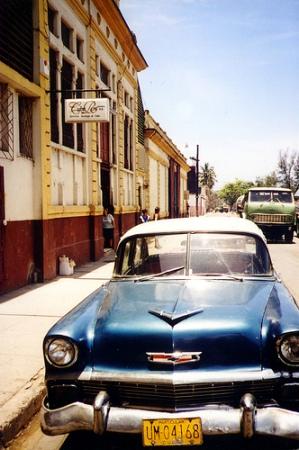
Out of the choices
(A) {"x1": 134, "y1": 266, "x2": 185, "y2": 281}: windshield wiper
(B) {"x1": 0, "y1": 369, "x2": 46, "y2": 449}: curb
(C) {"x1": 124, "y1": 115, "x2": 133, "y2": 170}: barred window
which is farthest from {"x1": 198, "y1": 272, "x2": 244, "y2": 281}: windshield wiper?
(C) {"x1": 124, "y1": 115, "x2": 133, "y2": 170}: barred window

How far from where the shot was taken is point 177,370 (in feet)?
9.23

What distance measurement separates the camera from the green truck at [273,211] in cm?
2088

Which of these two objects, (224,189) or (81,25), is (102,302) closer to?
(81,25)

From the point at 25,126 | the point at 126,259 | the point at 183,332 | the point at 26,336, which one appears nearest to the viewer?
the point at 183,332

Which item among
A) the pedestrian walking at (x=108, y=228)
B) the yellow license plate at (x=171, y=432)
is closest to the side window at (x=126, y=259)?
the yellow license plate at (x=171, y=432)

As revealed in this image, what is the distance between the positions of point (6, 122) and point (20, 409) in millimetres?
6254

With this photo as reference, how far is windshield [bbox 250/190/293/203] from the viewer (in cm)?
2161

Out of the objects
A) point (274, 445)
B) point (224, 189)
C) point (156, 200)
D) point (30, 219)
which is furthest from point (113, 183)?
point (224, 189)

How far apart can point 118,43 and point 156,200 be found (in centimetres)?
1332

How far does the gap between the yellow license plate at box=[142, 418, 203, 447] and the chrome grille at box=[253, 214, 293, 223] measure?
1896 centimetres

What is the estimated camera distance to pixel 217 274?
397 cm

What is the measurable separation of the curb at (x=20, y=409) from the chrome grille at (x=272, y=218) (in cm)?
1802

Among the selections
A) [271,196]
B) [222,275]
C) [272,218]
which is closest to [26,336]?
[222,275]

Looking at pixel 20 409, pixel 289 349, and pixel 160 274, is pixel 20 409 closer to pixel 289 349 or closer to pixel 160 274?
pixel 160 274
